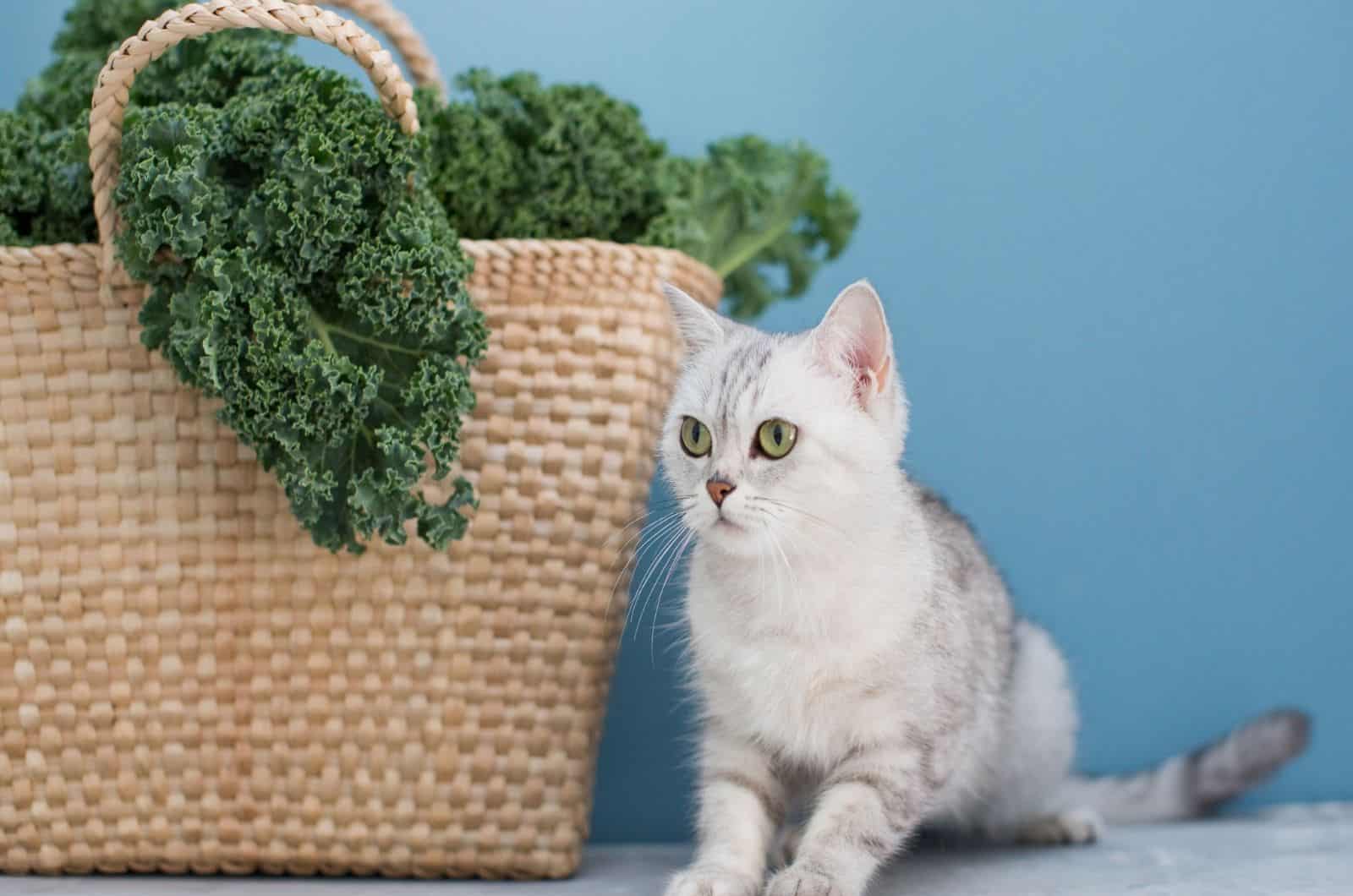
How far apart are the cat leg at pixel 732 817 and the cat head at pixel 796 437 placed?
11.8 inches

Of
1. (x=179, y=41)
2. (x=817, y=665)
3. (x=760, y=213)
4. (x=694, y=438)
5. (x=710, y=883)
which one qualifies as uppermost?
(x=179, y=41)

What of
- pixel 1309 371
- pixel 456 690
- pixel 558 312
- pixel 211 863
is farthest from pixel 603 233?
pixel 1309 371

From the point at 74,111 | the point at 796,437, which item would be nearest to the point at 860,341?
the point at 796,437

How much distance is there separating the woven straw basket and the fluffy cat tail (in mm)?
980

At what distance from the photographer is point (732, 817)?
5.32 ft

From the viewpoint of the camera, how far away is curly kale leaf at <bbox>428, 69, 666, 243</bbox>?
74.7 inches

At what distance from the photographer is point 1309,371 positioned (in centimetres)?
241

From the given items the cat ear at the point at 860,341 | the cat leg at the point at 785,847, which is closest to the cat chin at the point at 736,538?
the cat ear at the point at 860,341

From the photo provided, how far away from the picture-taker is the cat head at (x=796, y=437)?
5.05 ft

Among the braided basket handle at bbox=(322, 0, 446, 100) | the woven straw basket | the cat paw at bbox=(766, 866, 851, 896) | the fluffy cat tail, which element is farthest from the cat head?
the fluffy cat tail

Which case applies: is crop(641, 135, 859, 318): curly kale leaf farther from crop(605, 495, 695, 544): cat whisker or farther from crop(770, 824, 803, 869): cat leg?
crop(770, 824, 803, 869): cat leg

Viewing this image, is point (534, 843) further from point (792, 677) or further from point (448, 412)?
point (448, 412)

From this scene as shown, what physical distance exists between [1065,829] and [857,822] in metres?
0.66

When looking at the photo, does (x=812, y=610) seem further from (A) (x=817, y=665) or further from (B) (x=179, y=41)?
(B) (x=179, y=41)
